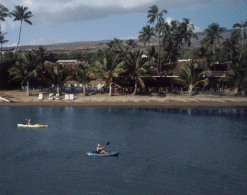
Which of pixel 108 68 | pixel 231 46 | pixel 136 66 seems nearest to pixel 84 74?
pixel 108 68

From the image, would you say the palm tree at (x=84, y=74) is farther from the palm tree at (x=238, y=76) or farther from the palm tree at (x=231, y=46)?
the palm tree at (x=231, y=46)

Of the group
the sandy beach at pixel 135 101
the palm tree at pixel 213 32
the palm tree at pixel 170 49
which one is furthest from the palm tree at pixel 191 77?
the palm tree at pixel 213 32

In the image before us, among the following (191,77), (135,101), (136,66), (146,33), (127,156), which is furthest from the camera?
(146,33)

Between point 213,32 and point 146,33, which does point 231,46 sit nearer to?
point 213,32

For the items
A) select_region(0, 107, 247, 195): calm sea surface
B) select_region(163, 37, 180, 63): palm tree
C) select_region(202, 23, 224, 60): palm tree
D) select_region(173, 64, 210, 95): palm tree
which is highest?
select_region(202, 23, 224, 60): palm tree

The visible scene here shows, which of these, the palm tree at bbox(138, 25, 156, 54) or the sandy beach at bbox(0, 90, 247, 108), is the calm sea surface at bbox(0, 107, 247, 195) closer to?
the sandy beach at bbox(0, 90, 247, 108)

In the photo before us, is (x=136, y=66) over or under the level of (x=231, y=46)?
under

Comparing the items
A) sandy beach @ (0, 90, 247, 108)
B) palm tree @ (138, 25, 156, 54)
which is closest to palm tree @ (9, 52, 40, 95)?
sandy beach @ (0, 90, 247, 108)
